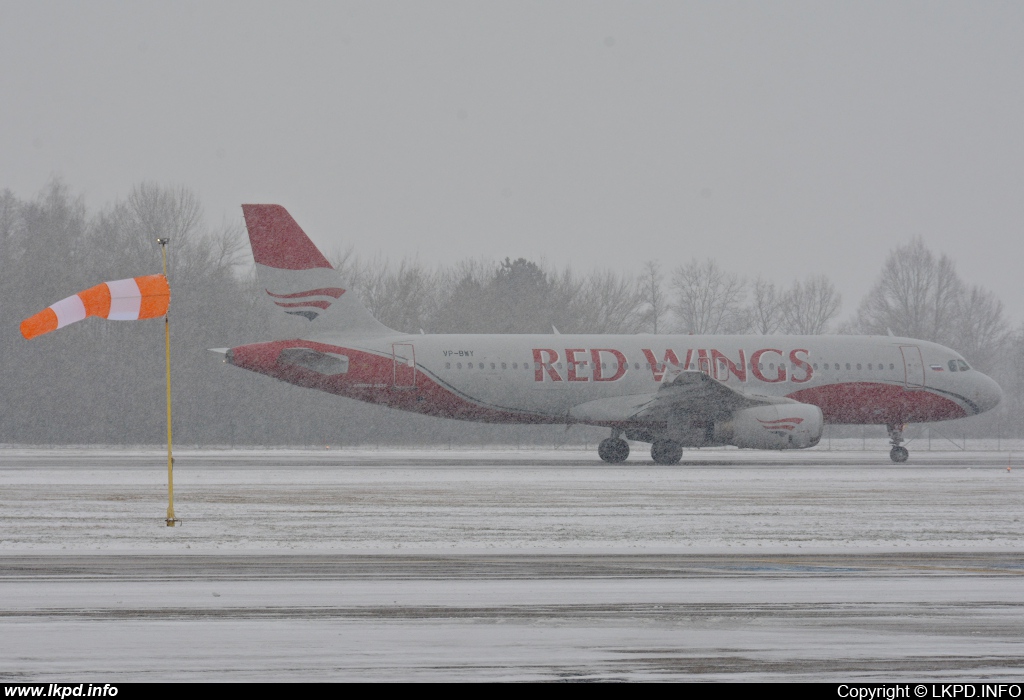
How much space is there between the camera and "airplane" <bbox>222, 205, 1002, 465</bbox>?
3106 cm

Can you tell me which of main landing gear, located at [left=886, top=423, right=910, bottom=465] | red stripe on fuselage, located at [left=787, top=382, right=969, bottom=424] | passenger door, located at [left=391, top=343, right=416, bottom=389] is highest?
passenger door, located at [left=391, top=343, right=416, bottom=389]

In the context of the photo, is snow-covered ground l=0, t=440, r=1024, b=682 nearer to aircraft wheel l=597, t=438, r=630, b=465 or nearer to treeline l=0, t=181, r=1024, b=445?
aircraft wheel l=597, t=438, r=630, b=465

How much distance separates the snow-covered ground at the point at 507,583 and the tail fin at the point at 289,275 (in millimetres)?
9200

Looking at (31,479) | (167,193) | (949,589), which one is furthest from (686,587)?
(167,193)

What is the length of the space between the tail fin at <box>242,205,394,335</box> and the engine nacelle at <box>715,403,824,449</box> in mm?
10501

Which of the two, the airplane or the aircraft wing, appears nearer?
the airplane

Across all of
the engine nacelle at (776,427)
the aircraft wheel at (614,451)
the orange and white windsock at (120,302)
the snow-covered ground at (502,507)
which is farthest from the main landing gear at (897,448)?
the orange and white windsock at (120,302)

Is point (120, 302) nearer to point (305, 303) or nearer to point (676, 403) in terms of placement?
point (305, 303)

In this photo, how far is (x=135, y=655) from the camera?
24.3ft

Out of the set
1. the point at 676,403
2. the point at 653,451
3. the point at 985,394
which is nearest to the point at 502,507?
the point at 676,403

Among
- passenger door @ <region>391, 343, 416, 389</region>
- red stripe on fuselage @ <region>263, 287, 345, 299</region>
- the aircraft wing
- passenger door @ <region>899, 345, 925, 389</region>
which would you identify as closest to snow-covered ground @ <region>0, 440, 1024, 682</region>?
passenger door @ <region>391, 343, 416, 389</region>

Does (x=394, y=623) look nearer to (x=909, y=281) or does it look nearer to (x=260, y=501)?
(x=260, y=501)

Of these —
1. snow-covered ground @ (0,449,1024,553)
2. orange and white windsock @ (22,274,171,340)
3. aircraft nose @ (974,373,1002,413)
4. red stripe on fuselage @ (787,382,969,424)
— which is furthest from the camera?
aircraft nose @ (974,373,1002,413)

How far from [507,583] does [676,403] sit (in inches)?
853
